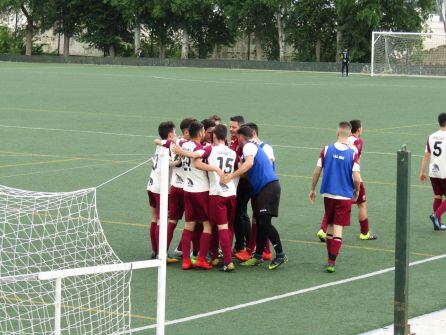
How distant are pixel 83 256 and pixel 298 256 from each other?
2676 millimetres

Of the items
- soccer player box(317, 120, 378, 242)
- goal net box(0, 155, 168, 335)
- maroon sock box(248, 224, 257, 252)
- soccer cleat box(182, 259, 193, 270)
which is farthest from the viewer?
soccer player box(317, 120, 378, 242)

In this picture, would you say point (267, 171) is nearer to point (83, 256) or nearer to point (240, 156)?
point (240, 156)

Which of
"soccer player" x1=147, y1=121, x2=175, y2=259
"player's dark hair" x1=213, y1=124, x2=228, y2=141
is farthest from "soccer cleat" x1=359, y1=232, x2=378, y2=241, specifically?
"player's dark hair" x1=213, y1=124, x2=228, y2=141

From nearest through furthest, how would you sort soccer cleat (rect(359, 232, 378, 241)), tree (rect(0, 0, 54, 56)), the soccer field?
the soccer field, soccer cleat (rect(359, 232, 378, 241)), tree (rect(0, 0, 54, 56))

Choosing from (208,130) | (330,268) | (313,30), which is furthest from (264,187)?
(313,30)

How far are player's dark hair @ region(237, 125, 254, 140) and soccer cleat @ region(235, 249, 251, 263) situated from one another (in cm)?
150

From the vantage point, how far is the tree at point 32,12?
336 ft

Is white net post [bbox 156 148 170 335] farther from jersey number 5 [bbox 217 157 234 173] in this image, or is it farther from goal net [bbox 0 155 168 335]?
jersey number 5 [bbox 217 157 234 173]

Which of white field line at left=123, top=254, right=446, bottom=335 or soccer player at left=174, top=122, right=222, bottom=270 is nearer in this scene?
white field line at left=123, top=254, right=446, bottom=335

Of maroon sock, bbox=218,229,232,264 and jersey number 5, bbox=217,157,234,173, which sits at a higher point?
jersey number 5, bbox=217,157,234,173

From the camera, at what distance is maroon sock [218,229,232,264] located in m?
11.9

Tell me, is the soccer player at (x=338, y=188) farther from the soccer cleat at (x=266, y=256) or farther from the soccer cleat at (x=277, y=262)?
the soccer cleat at (x=266, y=256)

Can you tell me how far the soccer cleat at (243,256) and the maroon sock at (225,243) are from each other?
628 millimetres

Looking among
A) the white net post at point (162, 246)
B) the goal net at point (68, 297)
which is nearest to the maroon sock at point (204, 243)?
the goal net at point (68, 297)
